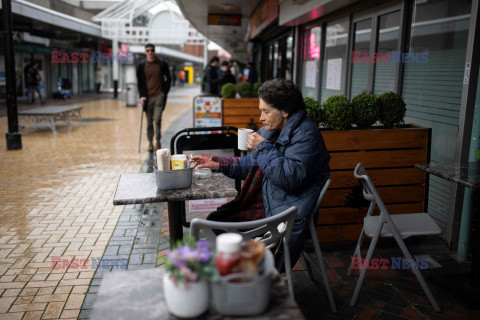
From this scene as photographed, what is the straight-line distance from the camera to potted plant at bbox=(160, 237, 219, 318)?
1.32 metres

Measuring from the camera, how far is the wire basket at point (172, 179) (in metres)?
2.62

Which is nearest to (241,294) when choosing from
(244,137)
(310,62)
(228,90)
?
(244,137)

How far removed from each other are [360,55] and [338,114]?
311cm

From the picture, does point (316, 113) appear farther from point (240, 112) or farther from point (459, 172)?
point (240, 112)

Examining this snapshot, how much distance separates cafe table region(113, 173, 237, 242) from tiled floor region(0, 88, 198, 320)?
970 mm

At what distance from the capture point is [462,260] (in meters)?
3.76

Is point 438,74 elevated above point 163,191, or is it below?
above

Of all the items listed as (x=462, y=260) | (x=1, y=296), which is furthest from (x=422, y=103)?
(x=1, y=296)

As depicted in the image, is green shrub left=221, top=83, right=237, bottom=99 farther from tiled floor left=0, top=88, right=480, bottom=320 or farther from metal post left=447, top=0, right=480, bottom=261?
metal post left=447, top=0, right=480, bottom=261

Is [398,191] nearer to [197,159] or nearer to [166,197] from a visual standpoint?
[197,159]

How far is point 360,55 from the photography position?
21.4 feet

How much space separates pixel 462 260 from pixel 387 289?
97cm

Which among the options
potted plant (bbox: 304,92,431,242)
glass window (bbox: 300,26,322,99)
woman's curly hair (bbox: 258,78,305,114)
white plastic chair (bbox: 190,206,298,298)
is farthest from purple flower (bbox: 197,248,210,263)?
glass window (bbox: 300,26,322,99)

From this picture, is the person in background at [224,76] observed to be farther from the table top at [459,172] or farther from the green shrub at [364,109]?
the table top at [459,172]
